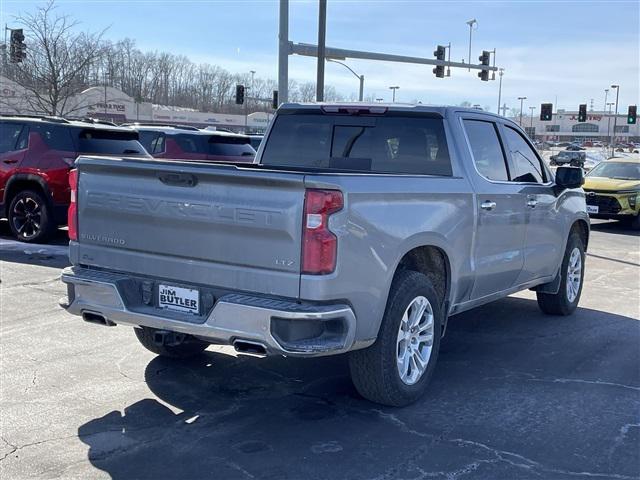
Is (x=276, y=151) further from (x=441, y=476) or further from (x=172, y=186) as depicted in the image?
(x=441, y=476)

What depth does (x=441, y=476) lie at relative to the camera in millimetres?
3883

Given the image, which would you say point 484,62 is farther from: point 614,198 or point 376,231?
point 376,231

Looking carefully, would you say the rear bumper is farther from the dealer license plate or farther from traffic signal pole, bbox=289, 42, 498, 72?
traffic signal pole, bbox=289, 42, 498, 72

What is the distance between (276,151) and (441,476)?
11.1ft

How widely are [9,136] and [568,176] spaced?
28.4 feet

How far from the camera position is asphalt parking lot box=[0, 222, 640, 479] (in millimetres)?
3994

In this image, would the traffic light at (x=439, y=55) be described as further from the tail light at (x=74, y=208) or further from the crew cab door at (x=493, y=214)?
the tail light at (x=74, y=208)

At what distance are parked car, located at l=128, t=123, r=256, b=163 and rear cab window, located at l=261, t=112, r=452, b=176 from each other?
8042 mm

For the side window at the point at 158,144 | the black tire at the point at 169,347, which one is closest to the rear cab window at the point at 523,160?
the black tire at the point at 169,347

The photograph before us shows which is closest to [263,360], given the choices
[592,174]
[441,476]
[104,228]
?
[104,228]

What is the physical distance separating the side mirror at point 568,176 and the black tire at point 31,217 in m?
7.57

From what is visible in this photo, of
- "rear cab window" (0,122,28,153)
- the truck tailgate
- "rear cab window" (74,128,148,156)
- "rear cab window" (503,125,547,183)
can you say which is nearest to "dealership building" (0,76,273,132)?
"rear cab window" (0,122,28,153)

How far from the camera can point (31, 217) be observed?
1120 centimetres

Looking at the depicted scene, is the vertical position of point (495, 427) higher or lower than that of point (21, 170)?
lower
